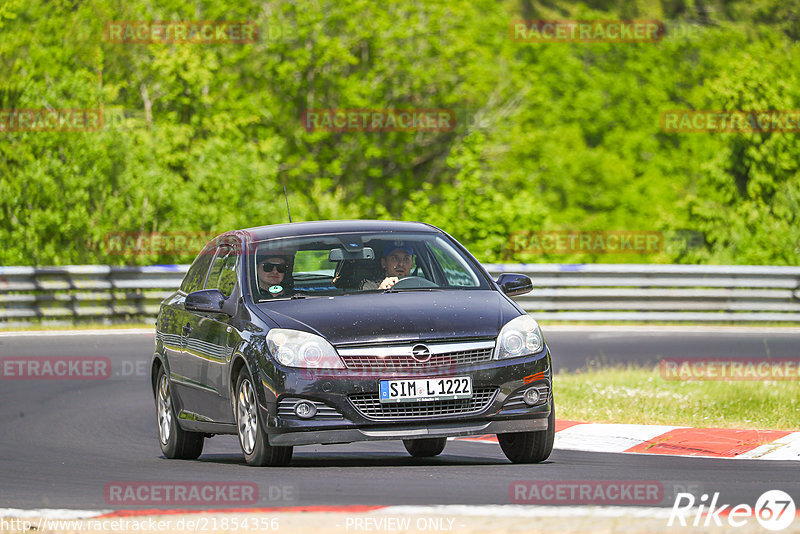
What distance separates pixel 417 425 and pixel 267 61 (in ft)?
118

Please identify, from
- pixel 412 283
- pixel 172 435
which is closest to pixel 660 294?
pixel 172 435

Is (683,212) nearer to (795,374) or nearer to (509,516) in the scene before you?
(795,374)

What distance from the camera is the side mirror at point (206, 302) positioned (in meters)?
9.41

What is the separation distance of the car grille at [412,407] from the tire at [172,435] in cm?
239

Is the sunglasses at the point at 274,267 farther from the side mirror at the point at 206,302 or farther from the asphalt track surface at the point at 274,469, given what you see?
the asphalt track surface at the point at 274,469

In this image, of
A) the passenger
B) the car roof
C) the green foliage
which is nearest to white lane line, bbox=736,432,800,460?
the car roof

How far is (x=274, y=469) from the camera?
29.2ft

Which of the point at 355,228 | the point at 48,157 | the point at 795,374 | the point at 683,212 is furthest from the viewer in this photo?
the point at 683,212

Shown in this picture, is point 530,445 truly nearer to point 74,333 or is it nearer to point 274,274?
point 274,274

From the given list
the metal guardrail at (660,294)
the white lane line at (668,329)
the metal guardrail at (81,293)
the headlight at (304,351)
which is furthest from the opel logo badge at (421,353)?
the metal guardrail at (660,294)

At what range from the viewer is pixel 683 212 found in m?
33.9

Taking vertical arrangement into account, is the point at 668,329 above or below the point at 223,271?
below

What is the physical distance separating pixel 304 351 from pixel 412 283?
124cm

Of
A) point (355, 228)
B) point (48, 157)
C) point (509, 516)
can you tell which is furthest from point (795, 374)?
point (48, 157)
